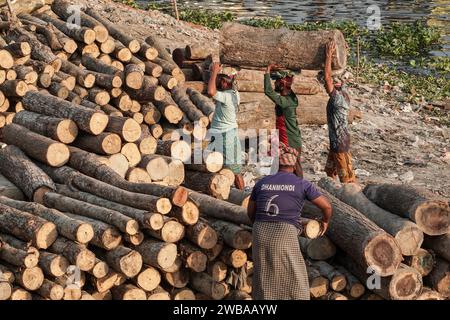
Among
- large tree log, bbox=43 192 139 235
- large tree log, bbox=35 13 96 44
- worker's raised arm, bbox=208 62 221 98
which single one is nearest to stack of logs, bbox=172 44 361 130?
large tree log, bbox=35 13 96 44

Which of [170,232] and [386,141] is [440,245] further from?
[386,141]

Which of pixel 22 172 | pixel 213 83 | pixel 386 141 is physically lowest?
pixel 386 141

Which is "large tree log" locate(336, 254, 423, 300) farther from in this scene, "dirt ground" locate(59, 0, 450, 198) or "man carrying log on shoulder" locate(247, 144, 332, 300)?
"dirt ground" locate(59, 0, 450, 198)

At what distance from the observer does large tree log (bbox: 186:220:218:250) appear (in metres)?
8.63

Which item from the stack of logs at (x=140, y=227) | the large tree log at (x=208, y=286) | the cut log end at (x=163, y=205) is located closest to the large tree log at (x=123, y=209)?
the stack of logs at (x=140, y=227)

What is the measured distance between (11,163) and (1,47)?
4.71 metres

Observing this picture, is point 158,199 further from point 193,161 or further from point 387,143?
point 387,143

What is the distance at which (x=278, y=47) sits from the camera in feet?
50.1

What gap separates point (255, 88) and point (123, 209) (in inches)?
316

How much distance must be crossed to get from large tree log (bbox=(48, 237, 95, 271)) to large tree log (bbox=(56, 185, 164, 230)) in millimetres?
702

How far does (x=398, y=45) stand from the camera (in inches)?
1130

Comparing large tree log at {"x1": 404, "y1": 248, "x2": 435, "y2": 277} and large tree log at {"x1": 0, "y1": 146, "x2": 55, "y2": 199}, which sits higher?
large tree log at {"x1": 0, "y1": 146, "x2": 55, "y2": 199}

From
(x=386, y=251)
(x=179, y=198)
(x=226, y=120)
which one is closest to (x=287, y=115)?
(x=226, y=120)

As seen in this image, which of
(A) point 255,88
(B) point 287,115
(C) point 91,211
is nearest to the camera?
(C) point 91,211
